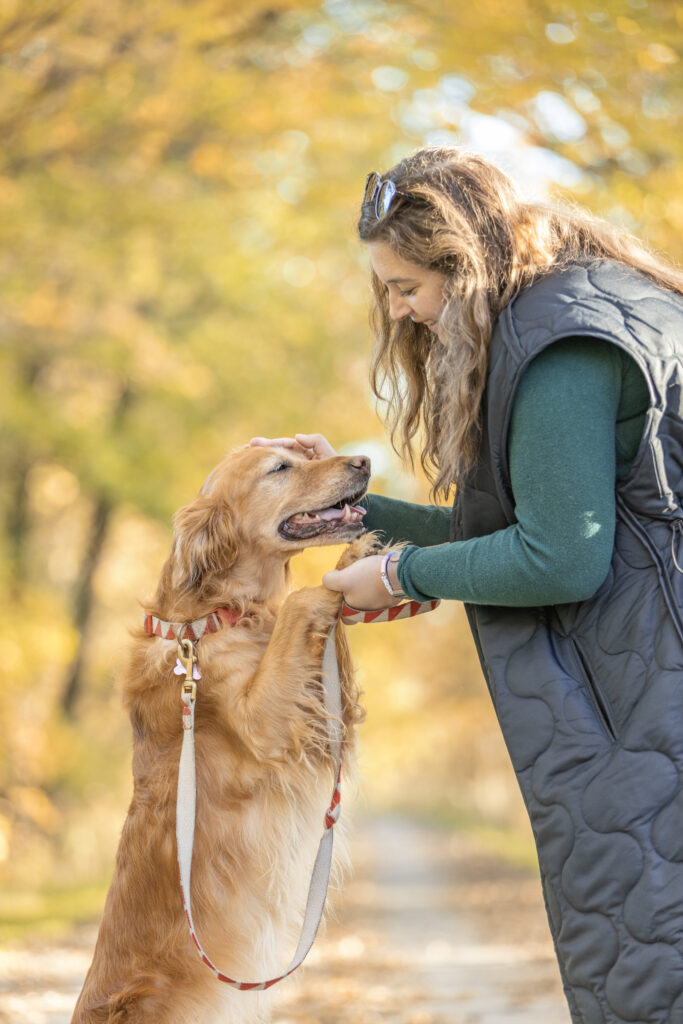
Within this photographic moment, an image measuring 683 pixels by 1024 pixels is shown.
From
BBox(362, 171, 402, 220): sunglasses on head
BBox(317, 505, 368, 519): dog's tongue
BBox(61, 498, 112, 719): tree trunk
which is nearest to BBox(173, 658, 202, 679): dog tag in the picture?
BBox(317, 505, 368, 519): dog's tongue

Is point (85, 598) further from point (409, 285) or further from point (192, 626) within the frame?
point (409, 285)

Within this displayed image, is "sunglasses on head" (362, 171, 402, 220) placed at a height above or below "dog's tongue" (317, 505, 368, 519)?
above

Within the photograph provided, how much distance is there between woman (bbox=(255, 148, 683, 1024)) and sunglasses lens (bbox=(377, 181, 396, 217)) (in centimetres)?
16

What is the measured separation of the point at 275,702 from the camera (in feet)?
9.44

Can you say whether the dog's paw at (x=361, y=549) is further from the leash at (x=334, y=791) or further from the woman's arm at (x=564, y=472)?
the woman's arm at (x=564, y=472)

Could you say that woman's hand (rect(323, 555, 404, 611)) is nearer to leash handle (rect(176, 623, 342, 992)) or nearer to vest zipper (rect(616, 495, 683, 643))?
leash handle (rect(176, 623, 342, 992))

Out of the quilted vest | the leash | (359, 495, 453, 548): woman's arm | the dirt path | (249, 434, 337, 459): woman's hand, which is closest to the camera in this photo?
the quilted vest

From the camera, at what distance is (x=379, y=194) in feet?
7.95

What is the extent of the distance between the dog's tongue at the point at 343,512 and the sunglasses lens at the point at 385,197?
0.97m

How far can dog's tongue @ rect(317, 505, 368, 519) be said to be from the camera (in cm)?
312

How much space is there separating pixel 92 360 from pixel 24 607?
2483mm

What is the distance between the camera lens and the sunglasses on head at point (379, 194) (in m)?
2.38

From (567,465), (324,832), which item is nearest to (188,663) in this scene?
(324,832)

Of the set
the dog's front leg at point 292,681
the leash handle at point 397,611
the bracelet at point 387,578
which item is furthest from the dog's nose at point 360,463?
the bracelet at point 387,578
